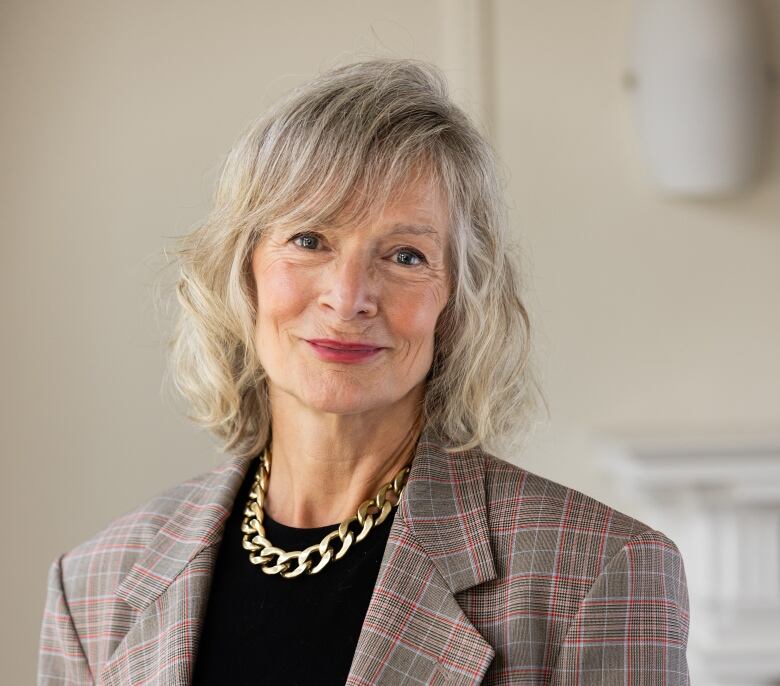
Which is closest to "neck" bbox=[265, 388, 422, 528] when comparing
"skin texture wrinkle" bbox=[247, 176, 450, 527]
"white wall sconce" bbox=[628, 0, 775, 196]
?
"skin texture wrinkle" bbox=[247, 176, 450, 527]

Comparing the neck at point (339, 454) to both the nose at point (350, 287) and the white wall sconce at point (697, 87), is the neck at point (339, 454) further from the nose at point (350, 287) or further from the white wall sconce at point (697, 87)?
the white wall sconce at point (697, 87)

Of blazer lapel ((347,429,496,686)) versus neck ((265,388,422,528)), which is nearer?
→ blazer lapel ((347,429,496,686))

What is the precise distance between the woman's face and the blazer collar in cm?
12

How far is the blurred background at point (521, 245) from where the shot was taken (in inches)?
91.5

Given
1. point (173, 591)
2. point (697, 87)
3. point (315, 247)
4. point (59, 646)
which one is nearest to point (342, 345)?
point (315, 247)

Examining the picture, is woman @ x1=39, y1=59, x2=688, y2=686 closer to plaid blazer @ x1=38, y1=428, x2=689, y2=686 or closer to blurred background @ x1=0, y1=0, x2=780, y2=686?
plaid blazer @ x1=38, y1=428, x2=689, y2=686

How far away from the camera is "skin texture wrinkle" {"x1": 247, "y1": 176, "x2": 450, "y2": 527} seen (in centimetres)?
118

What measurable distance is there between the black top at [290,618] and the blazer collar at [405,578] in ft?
0.09

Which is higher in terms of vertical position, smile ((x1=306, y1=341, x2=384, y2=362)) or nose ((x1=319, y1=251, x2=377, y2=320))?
nose ((x1=319, y1=251, x2=377, y2=320))

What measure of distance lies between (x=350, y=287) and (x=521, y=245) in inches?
53.0

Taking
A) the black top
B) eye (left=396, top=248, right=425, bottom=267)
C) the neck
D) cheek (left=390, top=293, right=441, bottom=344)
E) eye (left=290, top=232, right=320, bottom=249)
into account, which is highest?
eye (left=290, top=232, right=320, bottom=249)

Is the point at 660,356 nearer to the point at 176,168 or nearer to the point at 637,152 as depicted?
the point at 637,152

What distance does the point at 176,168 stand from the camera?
7.73ft

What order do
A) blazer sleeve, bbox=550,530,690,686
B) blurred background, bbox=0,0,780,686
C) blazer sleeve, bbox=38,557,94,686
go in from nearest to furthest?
blazer sleeve, bbox=550,530,690,686
blazer sleeve, bbox=38,557,94,686
blurred background, bbox=0,0,780,686
